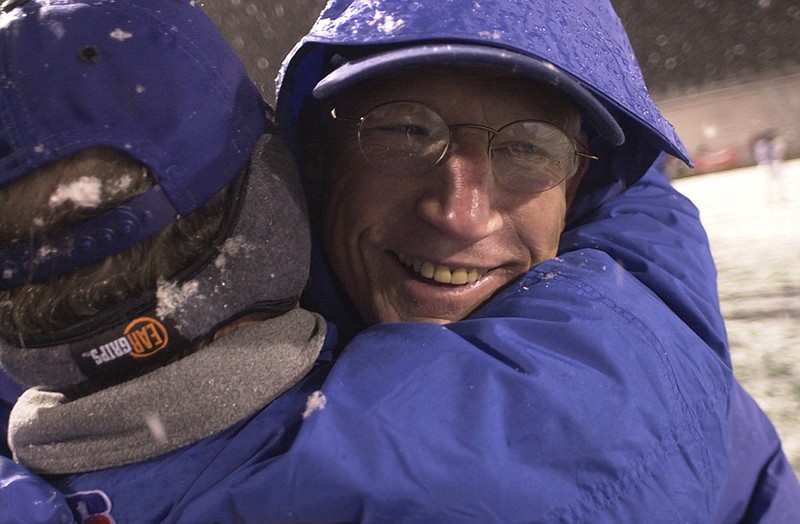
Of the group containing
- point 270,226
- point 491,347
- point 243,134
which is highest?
point 243,134

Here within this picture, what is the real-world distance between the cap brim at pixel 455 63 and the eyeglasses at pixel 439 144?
0.51ft

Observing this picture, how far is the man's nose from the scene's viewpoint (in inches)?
49.8

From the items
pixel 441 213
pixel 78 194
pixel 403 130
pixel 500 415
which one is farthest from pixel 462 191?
pixel 78 194

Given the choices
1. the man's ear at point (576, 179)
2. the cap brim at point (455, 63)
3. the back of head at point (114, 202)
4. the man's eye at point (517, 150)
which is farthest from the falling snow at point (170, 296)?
the man's ear at point (576, 179)

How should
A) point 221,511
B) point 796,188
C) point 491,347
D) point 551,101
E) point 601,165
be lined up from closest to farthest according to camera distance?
point 221,511
point 491,347
point 551,101
point 601,165
point 796,188

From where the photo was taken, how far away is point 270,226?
99 cm

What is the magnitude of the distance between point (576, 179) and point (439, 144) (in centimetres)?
45

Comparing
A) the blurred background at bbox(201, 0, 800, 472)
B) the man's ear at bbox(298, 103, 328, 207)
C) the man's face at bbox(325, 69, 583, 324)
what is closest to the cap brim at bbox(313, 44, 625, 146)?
the man's face at bbox(325, 69, 583, 324)

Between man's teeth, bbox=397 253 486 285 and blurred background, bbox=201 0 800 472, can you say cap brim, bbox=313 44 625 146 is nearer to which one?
man's teeth, bbox=397 253 486 285

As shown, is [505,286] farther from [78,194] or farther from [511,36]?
[78,194]

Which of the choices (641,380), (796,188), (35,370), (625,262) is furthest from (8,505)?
(796,188)

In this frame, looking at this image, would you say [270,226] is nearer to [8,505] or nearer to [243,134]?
[243,134]

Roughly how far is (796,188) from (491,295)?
12.1 meters

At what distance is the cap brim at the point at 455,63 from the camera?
1.07 m
